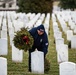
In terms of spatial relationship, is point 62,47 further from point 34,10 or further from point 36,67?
point 34,10

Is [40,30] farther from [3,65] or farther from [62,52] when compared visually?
[62,52]

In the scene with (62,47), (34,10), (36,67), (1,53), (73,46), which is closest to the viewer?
(36,67)

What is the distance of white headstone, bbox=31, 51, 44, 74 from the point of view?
34.1 ft

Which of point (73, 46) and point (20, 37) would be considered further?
point (73, 46)

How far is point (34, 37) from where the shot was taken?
10695 mm

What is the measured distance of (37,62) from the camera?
10.5m

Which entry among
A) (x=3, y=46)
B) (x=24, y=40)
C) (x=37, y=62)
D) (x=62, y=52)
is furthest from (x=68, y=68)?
(x=3, y=46)

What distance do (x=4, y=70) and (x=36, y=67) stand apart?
1.15 metres

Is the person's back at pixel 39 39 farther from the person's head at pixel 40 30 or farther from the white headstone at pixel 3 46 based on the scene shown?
the white headstone at pixel 3 46

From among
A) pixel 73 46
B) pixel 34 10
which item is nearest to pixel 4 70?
pixel 73 46

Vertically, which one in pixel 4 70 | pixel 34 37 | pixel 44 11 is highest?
pixel 44 11

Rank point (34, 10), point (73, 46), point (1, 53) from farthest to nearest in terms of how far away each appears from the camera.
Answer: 1. point (34, 10)
2. point (73, 46)
3. point (1, 53)

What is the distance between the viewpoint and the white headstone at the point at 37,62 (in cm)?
1040

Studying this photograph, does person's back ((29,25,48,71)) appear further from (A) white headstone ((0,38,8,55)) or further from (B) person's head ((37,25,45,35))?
(A) white headstone ((0,38,8,55))
